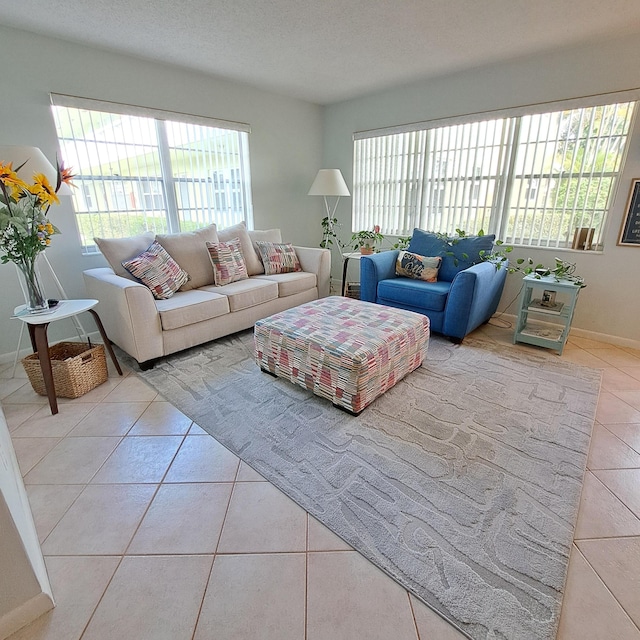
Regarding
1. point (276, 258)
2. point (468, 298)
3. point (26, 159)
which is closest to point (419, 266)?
point (468, 298)

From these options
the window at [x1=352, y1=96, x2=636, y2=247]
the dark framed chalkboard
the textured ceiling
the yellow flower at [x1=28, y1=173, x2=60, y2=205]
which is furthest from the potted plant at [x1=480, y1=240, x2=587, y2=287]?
the yellow flower at [x1=28, y1=173, x2=60, y2=205]

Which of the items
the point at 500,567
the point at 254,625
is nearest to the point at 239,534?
the point at 254,625

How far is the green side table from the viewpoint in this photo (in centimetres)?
280

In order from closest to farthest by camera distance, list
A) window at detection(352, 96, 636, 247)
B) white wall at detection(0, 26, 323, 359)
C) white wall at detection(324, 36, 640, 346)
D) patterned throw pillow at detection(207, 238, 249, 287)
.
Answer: white wall at detection(0, 26, 323, 359)
white wall at detection(324, 36, 640, 346)
window at detection(352, 96, 636, 247)
patterned throw pillow at detection(207, 238, 249, 287)

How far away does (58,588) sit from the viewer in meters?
1.17

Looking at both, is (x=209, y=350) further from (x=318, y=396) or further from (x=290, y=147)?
(x=290, y=147)

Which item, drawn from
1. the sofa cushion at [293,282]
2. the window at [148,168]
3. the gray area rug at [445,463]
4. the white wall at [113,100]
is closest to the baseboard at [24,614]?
the gray area rug at [445,463]

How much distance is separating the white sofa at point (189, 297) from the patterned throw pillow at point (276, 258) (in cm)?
8

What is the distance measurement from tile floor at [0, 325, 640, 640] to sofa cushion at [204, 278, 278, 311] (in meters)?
1.32

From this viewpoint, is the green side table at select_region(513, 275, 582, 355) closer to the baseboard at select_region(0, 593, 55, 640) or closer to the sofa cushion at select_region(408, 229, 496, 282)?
the sofa cushion at select_region(408, 229, 496, 282)

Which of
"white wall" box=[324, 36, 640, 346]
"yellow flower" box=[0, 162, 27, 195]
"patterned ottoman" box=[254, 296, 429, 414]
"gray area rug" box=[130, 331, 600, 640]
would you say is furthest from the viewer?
"white wall" box=[324, 36, 640, 346]

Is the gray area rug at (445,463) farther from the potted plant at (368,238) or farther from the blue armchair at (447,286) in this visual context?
the potted plant at (368,238)

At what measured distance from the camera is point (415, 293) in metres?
3.13

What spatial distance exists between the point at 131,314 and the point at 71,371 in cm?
50
